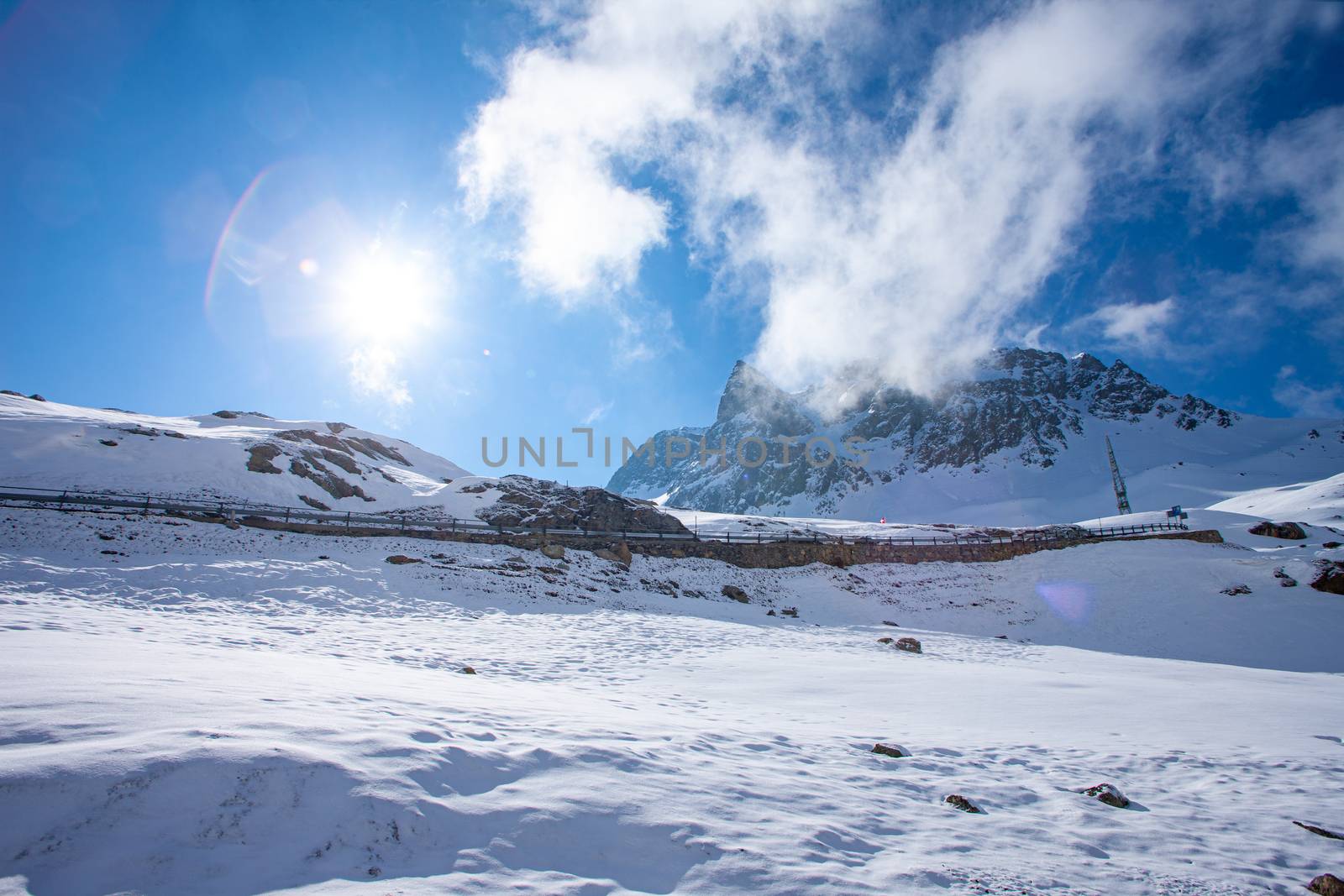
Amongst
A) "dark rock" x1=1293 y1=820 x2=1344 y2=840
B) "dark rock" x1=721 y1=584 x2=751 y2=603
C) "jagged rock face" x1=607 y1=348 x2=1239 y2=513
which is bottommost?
"dark rock" x1=721 y1=584 x2=751 y2=603

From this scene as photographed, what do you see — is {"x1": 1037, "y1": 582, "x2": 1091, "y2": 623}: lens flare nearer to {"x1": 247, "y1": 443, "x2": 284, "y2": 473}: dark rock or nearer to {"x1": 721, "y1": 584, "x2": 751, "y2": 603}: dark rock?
{"x1": 721, "y1": 584, "x2": 751, "y2": 603}: dark rock

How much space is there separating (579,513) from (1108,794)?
32.8 m

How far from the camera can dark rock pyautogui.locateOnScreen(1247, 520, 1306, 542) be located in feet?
110

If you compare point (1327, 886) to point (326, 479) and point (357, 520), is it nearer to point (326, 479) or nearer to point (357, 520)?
point (357, 520)

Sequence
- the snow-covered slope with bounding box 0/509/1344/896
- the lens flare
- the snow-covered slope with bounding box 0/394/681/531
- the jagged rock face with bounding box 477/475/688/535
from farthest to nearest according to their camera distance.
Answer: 1. the jagged rock face with bounding box 477/475/688/535
2. the snow-covered slope with bounding box 0/394/681/531
3. the lens flare
4. the snow-covered slope with bounding box 0/509/1344/896

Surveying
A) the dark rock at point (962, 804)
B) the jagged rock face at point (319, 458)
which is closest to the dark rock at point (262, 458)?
the jagged rock face at point (319, 458)

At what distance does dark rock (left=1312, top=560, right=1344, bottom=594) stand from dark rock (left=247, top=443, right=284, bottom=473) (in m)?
53.7

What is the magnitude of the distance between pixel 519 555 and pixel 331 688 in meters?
21.3

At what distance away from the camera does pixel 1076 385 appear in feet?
455

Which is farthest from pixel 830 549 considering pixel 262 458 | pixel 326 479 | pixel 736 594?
pixel 262 458

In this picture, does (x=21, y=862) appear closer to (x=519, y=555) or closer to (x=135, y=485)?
(x=519, y=555)

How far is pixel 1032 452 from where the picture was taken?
116312 mm

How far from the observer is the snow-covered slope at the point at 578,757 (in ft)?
A: 10.2

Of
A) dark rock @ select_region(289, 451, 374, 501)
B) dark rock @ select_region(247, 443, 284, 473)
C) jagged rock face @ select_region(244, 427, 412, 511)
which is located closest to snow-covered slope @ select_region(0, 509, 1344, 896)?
dark rock @ select_region(247, 443, 284, 473)
